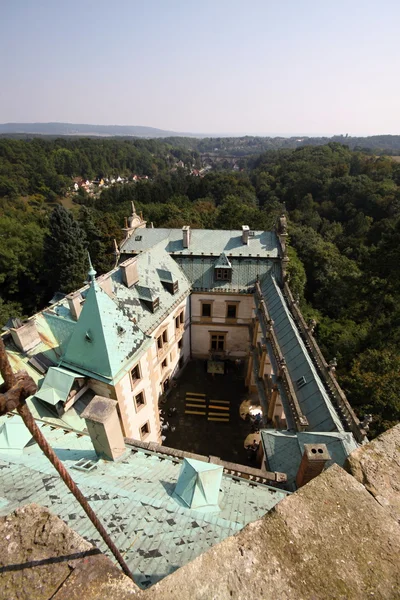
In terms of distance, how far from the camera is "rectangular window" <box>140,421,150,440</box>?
980 inches

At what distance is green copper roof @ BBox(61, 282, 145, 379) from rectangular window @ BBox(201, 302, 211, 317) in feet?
46.6

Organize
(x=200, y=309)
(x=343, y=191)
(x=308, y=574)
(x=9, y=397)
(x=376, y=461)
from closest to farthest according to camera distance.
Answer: (x=9, y=397) → (x=308, y=574) → (x=376, y=461) → (x=200, y=309) → (x=343, y=191)

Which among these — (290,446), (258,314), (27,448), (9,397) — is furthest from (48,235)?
(9,397)

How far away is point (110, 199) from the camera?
117688mm

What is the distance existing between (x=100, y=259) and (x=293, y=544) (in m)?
61.2

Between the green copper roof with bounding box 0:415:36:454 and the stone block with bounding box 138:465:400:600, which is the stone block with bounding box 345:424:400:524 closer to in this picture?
the stone block with bounding box 138:465:400:600

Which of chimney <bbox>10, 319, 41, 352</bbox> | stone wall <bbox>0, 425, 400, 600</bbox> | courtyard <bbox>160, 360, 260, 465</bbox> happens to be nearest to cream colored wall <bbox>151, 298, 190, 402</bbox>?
courtyard <bbox>160, 360, 260, 465</bbox>

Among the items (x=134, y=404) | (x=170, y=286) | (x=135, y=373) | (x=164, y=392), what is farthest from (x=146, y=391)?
(x=170, y=286)

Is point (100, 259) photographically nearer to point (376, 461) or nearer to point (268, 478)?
point (268, 478)

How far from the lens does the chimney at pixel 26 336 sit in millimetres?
21688

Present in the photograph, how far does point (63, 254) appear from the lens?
51.2m

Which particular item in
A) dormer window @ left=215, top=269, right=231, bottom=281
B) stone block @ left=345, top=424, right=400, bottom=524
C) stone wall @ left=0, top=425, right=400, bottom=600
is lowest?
dormer window @ left=215, top=269, right=231, bottom=281

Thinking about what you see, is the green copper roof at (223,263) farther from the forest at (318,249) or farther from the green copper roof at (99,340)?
the green copper roof at (99,340)

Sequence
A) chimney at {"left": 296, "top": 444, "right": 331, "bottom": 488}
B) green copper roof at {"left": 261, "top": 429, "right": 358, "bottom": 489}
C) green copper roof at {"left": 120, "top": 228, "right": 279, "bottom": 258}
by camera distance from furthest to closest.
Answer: green copper roof at {"left": 120, "top": 228, "right": 279, "bottom": 258} → green copper roof at {"left": 261, "top": 429, "right": 358, "bottom": 489} → chimney at {"left": 296, "top": 444, "right": 331, "bottom": 488}
